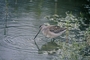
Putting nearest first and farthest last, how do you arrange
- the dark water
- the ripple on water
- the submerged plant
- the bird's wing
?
the submerged plant, the dark water, the ripple on water, the bird's wing

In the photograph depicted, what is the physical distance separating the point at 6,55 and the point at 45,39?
1.63 m

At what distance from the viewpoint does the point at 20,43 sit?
857 cm

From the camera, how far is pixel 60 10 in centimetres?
1188

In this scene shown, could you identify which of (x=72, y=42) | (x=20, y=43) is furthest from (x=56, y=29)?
(x=20, y=43)

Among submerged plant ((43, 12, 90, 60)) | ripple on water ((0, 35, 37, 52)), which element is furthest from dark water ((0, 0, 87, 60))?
submerged plant ((43, 12, 90, 60))

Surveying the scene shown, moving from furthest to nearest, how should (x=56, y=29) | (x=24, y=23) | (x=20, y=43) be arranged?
(x=24, y=23) < (x=56, y=29) < (x=20, y=43)

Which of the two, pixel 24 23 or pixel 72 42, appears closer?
pixel 72 42

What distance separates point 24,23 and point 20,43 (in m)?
1.68

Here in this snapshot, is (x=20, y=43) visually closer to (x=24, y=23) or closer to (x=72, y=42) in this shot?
(x=72, y=42)

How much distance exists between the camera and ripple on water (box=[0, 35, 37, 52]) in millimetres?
8258

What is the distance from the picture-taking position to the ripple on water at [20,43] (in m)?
8.26

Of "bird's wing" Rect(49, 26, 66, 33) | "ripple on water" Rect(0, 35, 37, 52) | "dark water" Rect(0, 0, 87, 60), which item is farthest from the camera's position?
"bird's wing" Rect(49, 26, 66, 33)

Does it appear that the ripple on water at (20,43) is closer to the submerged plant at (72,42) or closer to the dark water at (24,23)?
the dark water at (24,23)

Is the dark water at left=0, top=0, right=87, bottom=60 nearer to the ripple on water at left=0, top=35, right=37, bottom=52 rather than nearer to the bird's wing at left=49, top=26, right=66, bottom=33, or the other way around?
the ripple on water at left=0, top=35, right=37, bottom=52
